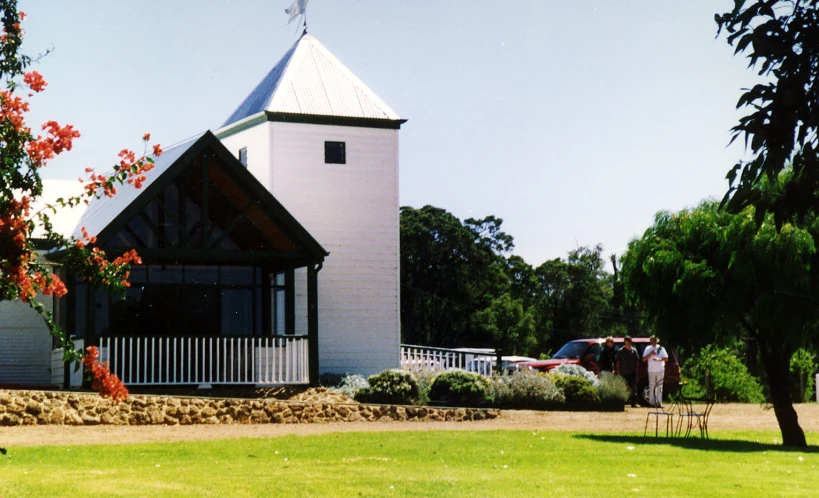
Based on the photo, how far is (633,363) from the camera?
79.9 ft

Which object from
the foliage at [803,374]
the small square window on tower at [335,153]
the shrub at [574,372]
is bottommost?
the foliage at [803,374]

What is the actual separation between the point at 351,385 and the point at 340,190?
208 inches

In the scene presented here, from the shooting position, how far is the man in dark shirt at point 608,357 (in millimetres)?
26000

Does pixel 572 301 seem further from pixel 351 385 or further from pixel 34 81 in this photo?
pixel 34 81

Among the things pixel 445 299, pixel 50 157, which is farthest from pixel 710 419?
pixel 445 299

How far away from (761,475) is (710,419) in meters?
8.86

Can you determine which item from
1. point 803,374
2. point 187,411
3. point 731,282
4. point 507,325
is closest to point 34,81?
point 731,282

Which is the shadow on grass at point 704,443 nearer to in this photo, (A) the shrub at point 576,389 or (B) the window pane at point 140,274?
(A) the shrub at point 576,389

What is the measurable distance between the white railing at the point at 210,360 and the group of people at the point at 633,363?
617 centimetres

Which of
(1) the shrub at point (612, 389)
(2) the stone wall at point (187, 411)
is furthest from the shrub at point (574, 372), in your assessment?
(2) the stone wall at point (187, 411)

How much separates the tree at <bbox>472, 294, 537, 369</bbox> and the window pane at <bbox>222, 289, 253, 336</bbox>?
39.9 meters

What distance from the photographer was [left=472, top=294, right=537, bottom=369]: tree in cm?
6519

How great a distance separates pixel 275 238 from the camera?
2414 centimetres

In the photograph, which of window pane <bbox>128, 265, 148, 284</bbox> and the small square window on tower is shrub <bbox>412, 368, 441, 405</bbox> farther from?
window pane <bbox>128, 265, 148, 284</bbox>
